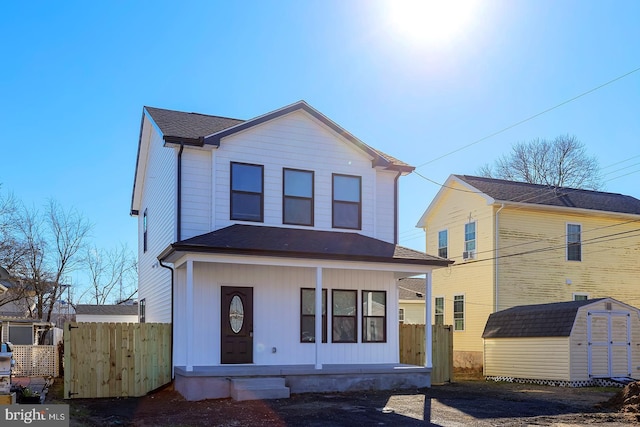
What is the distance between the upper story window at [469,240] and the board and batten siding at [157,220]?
1220 cm

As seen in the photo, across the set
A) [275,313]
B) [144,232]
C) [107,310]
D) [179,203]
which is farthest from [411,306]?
[179,203]

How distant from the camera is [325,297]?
17266 millimetres

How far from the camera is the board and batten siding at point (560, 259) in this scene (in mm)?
24438

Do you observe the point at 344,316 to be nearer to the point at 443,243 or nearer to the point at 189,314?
the point at 189,314

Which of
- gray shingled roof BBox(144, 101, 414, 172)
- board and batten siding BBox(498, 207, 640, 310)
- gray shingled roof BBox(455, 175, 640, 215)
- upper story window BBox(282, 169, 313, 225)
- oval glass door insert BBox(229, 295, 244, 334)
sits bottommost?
oval glass door insert BBox(229, 295, 244, 334)

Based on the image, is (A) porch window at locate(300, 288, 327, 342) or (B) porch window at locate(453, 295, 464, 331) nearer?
(A) porch window at locate(300, 288, 327, 342)

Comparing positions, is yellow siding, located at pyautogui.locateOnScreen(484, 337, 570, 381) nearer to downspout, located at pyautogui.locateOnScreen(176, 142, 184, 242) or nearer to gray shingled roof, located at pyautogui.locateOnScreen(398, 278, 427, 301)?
downspout, located at pyautogui.locateOnScreen(176, 142, 184, 242)

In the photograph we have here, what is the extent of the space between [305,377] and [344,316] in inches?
114

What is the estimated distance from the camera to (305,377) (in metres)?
14.9

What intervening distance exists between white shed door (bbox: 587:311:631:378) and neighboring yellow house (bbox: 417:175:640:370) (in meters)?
4.86

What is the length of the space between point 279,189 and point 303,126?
6.38ft

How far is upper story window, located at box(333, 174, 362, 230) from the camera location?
59.1ft

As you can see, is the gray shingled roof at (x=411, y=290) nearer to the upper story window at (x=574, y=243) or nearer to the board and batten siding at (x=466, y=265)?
the board and batten siding at (x=466, y=265)

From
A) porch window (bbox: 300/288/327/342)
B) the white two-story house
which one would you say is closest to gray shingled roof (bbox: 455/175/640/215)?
the white two-story house
